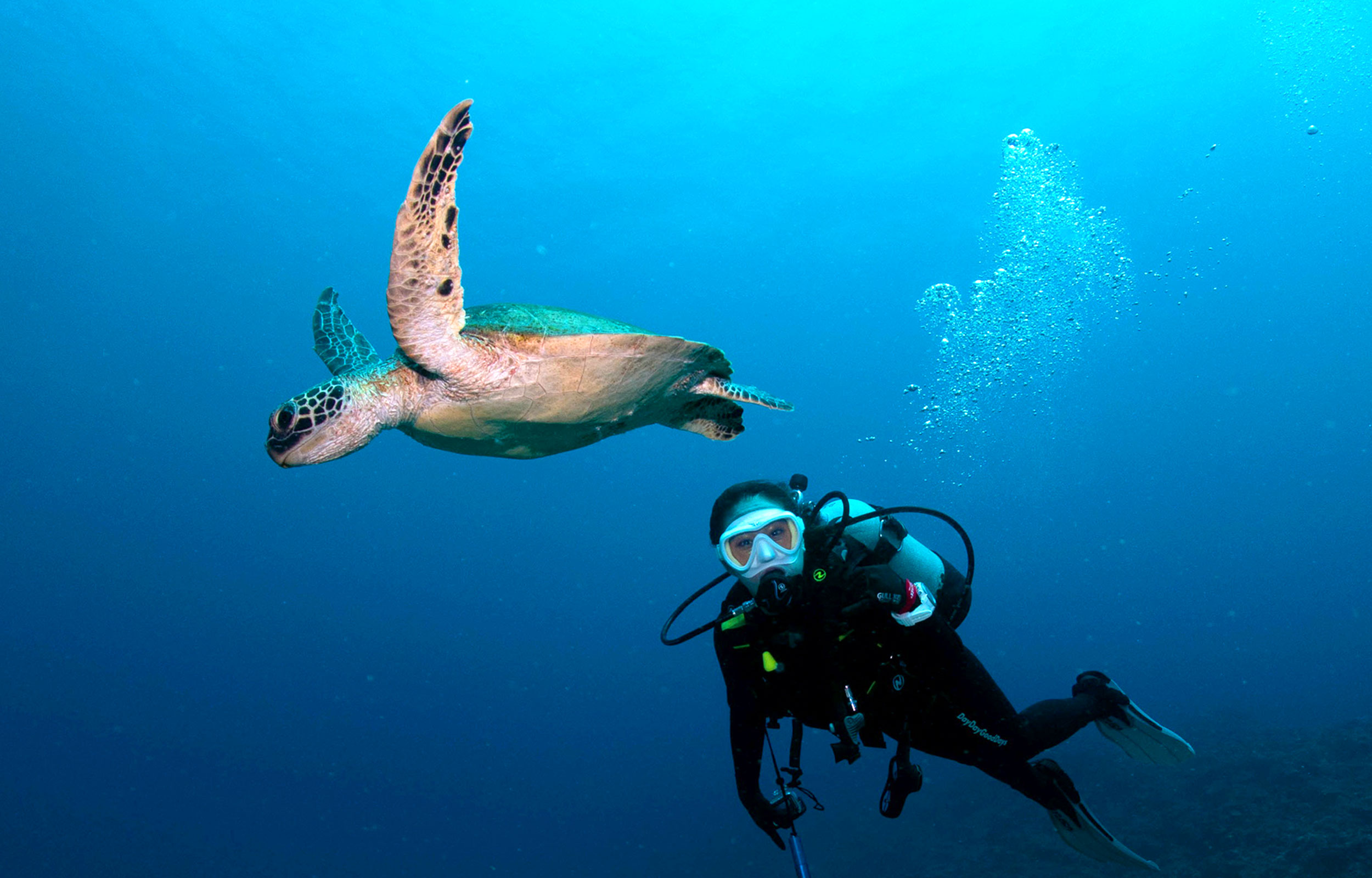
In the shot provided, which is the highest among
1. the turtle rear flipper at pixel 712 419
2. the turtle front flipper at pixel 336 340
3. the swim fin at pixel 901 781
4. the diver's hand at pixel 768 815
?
the turtle rear flipper at pixel 712 419

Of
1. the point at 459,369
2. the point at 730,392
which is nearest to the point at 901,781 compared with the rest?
the point at 730,392

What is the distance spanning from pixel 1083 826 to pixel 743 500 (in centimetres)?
231

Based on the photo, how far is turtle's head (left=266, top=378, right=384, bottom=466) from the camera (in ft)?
9.51

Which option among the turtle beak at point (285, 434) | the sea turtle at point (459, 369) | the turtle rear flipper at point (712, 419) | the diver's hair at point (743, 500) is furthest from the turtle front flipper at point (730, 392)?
the turtle beak at point (285, 434)

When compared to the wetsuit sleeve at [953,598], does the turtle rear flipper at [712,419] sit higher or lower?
higher

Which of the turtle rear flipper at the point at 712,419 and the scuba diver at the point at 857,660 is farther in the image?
the turtle rear flipper at the point at 712,419

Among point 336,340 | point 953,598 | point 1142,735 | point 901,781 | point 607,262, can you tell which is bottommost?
point 901,781

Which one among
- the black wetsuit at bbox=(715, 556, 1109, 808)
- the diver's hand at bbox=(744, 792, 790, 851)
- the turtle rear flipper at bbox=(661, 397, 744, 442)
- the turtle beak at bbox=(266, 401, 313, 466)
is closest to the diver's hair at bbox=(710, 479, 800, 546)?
the black wetsuit at bbox=(715, 556, 1109, 808)

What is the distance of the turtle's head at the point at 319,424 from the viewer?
114 inches

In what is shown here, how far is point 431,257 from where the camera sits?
2.52 metres

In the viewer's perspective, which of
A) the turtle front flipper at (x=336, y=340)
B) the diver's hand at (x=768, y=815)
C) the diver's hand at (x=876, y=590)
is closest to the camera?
the diver's hand at (x=876, y=590)

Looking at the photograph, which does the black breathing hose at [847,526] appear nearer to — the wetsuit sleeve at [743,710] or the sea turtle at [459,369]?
the wetsuit sleeve at [743,710]

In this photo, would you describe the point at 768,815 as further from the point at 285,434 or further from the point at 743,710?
the point at 285,434

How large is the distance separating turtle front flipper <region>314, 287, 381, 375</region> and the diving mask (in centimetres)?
267
